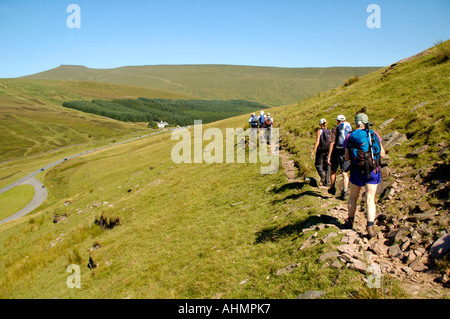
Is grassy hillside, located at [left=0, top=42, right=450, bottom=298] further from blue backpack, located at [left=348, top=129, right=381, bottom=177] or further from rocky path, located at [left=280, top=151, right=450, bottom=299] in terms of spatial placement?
blue backpack, located at [left=348, top=129, right=381, bottom=177]

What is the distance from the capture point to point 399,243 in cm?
640

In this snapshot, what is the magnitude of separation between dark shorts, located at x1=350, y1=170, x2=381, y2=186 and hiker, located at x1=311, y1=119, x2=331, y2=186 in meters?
3.87

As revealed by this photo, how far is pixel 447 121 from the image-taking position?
10.5 m

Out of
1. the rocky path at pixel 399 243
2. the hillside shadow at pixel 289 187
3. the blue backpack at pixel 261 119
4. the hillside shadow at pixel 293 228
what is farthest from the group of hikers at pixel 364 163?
the blue backpack at pixel 261 119

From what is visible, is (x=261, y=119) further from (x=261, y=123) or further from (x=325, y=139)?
(x=325, y=139)

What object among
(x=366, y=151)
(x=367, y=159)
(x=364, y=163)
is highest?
(x=366, y=151)

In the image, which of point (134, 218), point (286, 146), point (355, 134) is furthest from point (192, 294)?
point (286, 146)

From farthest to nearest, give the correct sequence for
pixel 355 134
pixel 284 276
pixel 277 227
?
pixel 277 227 → pixel 355 134 → pixel 284 276

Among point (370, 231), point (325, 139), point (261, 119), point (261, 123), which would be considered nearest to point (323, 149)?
point (325, 139)

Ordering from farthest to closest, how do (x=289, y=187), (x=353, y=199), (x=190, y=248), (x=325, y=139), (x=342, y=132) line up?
(x=289, y=187) → (x=325, y=139) → (x=190, y=248) → (x=342, y=132) → (x=353, y=199)

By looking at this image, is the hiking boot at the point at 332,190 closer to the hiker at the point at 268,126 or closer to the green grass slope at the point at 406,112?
the green grass slope at the point at 406,112

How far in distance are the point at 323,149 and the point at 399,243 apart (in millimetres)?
5621
